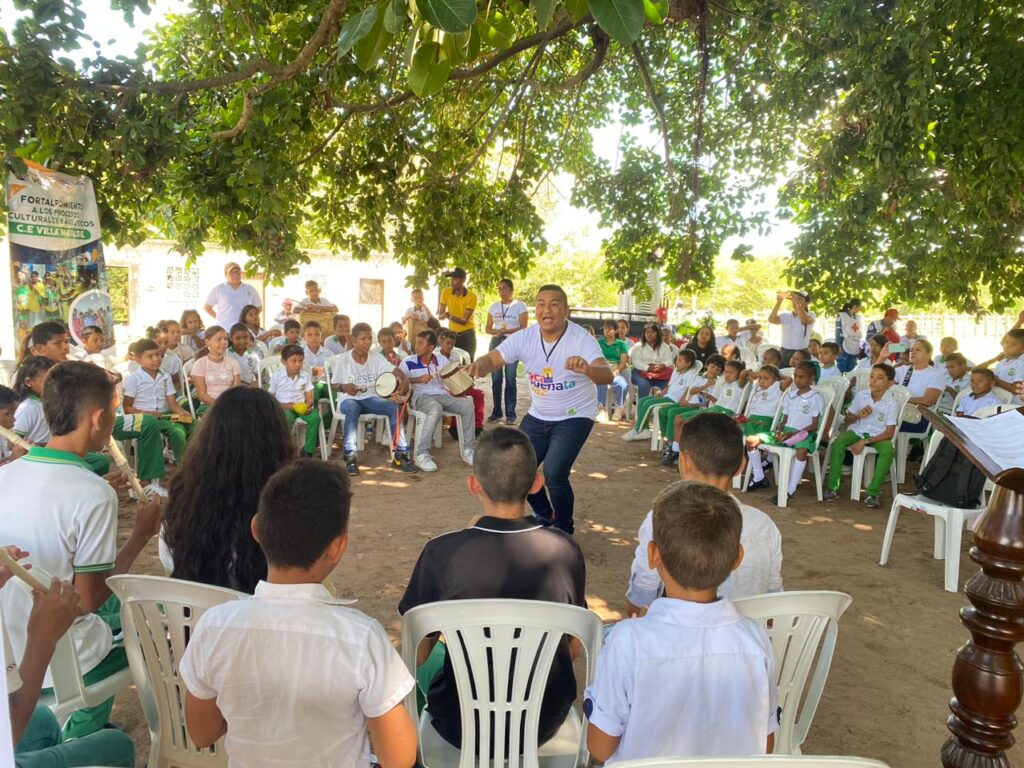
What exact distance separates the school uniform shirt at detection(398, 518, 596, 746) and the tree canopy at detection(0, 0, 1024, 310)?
147 centimetres

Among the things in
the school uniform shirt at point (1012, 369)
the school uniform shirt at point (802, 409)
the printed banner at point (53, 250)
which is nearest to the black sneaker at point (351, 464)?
the printed banner at point (53, 250)

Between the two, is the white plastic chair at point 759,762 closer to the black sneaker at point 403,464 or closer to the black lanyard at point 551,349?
the black lanyard at point 551,349

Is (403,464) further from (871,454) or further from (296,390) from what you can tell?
(871,454)

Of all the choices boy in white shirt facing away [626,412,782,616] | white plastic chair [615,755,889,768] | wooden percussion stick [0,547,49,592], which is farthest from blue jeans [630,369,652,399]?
white plastic chair [615,755,889,768]

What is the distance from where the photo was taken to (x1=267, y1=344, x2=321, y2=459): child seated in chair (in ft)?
25.7

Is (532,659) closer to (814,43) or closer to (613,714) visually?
(613,714)

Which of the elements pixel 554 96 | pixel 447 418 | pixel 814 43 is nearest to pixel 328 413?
pixel 447 418

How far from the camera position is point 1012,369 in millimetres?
7445

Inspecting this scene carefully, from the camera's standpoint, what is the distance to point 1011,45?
214 inches

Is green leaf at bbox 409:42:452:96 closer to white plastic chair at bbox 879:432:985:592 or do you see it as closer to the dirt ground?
the dirt ground

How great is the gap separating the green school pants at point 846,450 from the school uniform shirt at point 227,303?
7208 millimetres

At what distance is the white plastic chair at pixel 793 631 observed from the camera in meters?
2.25

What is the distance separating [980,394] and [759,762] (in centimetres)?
683

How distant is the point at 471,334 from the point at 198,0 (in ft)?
17.4
